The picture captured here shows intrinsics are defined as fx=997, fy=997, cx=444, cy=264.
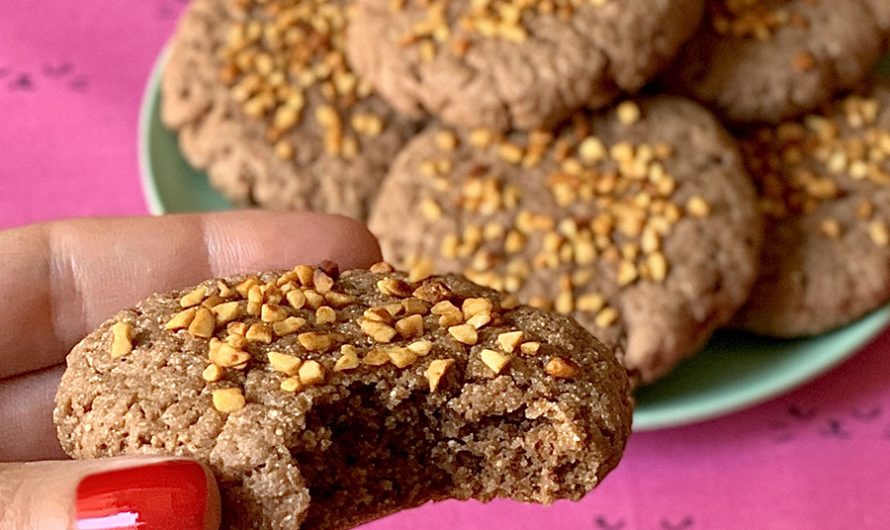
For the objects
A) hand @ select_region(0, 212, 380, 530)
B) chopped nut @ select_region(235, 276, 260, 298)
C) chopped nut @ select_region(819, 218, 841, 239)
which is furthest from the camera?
chopped nut @ select_region(819, 218, 841, 239)

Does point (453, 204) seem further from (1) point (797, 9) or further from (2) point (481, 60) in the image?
(1) point (797, 9)

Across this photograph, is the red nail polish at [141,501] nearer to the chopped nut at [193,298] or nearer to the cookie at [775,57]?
the chopped nut at [193,298]

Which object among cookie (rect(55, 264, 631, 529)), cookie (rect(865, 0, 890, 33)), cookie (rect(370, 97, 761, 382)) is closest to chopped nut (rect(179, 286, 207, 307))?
cookie (rect(55, 264, 631, 529))

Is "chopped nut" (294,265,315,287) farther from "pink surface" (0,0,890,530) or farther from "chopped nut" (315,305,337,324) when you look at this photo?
"pink surface" (0,0,890,530)

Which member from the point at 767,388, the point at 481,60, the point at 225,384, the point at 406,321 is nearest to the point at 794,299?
the point at 767,388

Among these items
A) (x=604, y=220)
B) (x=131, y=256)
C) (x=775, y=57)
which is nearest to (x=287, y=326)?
(x=131, y=256)

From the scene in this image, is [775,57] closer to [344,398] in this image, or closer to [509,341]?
[509,341]
